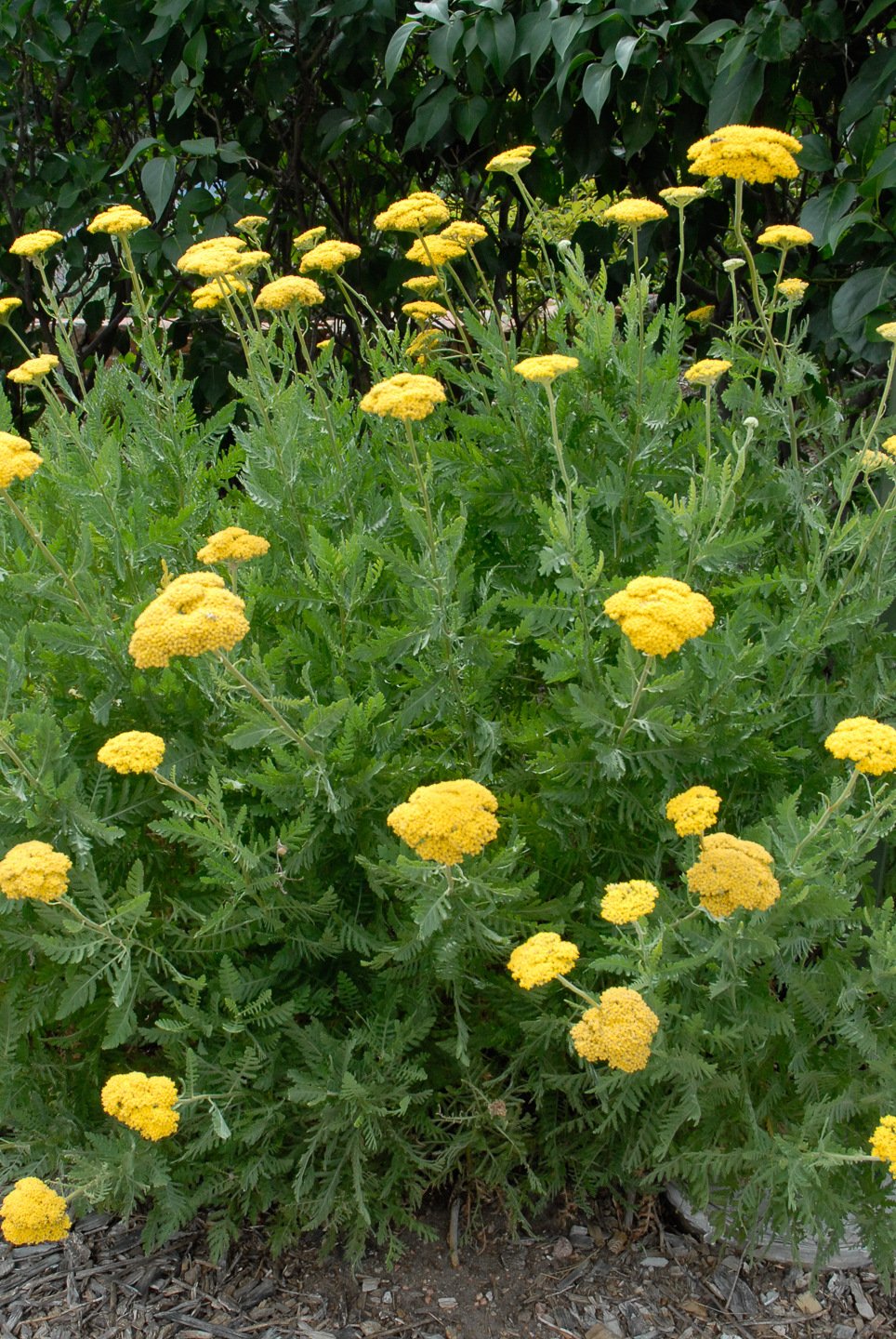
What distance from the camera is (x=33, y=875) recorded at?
1.64 meters

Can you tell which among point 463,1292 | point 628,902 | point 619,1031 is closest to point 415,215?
point 628,902

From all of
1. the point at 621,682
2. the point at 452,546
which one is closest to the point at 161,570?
the point at 452,546

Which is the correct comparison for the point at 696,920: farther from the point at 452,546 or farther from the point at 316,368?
the point at 316,368

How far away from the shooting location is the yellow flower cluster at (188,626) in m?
1.59

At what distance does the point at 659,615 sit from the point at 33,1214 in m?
1.27

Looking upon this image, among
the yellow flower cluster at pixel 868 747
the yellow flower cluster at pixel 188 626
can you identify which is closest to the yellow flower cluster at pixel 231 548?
the yellow flower cluster at pixel 188 626

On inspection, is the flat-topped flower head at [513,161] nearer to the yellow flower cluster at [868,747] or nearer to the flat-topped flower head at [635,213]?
the flat-topped flower head at [635,213]

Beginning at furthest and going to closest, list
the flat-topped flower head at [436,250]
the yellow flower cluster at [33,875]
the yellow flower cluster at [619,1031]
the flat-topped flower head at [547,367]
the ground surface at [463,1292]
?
1. the flat-topped flower head at [436,250]
2. the ground surface at [463,1292]
3. the flat-topped flower head at [547,367]
4. the yellow flower cluster at [33,875]
5. the yellow flower cluster at [619,1031]

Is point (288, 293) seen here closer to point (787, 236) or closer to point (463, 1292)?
point (787, 236)

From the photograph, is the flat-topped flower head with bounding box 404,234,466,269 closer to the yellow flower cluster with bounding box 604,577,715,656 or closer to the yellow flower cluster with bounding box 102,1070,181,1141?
the yellow flower cluster with bounding box 604,577,715,656

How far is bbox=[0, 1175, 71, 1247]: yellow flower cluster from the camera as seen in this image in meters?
1.70

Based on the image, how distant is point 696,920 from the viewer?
6.13 feet

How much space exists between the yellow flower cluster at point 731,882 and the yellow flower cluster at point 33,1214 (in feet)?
3.52

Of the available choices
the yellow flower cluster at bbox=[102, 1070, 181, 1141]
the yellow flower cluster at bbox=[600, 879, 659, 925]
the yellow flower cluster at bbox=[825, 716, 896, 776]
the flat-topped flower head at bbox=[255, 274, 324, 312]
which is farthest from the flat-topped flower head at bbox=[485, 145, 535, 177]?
the yellow flower cluster at bbox=[102, 1070, 181, 1141]
